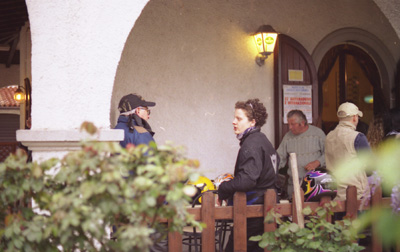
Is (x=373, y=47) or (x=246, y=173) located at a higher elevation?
(x=373, y=47)

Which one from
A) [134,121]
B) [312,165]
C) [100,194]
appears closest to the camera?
[100,194]

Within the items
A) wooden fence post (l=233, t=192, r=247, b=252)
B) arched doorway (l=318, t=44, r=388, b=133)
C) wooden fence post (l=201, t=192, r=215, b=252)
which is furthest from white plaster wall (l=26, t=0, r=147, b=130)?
arched doorway (l=318, t=44, r=388, b=133)

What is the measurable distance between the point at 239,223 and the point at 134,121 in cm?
159

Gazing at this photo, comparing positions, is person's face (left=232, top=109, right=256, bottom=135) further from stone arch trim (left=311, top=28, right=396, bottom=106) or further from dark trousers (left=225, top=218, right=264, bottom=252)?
stone arch trim (left=311, top=28, right=396, bottom=106)

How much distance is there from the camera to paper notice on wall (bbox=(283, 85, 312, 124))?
666 centimetres

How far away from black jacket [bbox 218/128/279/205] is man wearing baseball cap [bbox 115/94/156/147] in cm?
113

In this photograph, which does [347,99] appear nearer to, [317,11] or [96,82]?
[317,11]

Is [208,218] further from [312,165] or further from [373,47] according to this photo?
[373,47]

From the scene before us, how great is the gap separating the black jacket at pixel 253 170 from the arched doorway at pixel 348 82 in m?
3.74

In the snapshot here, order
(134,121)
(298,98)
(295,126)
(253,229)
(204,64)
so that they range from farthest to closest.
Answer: (298,98) → (204,64) → (295,126) → (134,121) → (253,229)

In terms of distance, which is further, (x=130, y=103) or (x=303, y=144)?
(x=303, y=144)

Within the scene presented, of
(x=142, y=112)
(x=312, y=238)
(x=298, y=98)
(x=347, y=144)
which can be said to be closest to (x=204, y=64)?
(x=298, y=98)

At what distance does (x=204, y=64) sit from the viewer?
6387 mm

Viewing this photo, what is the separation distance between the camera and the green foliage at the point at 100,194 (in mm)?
1729
